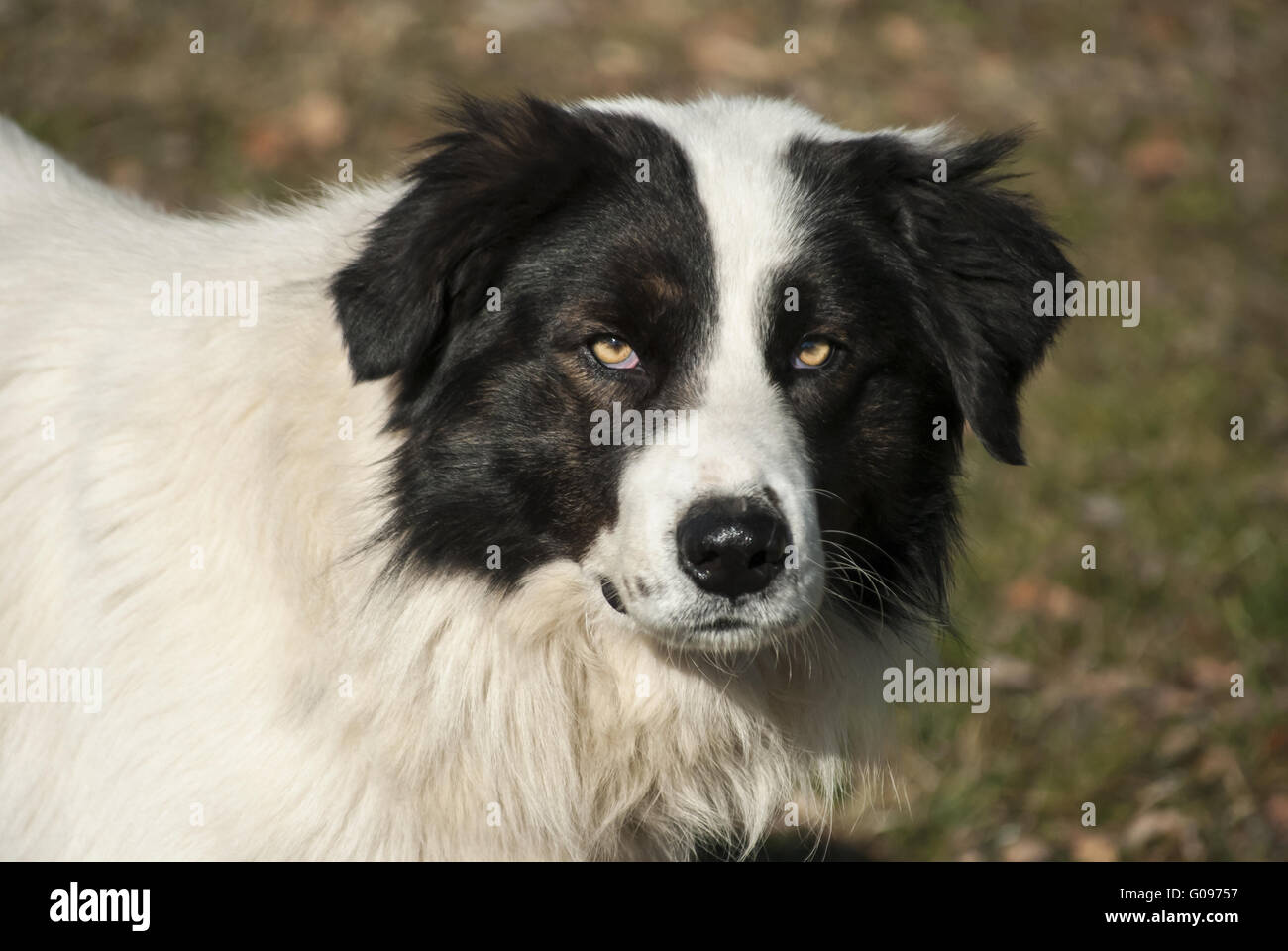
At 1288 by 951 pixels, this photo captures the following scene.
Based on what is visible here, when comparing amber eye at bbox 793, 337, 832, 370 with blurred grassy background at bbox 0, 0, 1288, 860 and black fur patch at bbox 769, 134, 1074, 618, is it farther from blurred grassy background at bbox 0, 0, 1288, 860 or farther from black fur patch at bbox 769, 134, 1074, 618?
blurred grassy background at bbox 0, 0, 1288, 860

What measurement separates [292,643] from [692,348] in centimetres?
117

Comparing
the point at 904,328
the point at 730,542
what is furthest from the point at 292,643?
the point at 904,328

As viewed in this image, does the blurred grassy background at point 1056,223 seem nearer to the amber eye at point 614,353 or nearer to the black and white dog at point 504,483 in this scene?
the black and white dog at point 504,483

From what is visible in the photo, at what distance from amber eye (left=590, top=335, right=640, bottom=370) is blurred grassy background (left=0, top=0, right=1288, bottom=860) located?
85.0 inches

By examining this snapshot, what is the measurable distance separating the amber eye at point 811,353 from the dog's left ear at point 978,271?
347 mm

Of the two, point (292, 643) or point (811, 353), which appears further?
point (811, 353)

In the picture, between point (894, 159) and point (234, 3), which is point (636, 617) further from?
point (234, 3)

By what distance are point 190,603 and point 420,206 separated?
1.10 m

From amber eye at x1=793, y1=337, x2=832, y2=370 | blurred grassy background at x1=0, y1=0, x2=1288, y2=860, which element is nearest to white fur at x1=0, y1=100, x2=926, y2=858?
amber eye at x1=793, y1=337, x2=832, y2=370

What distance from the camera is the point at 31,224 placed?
13.2 ft

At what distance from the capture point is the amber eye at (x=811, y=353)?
11.2 feet

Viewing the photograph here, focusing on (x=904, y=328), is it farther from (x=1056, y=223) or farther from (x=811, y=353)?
(x=1056, y=223)

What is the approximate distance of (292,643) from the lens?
3312 mm
